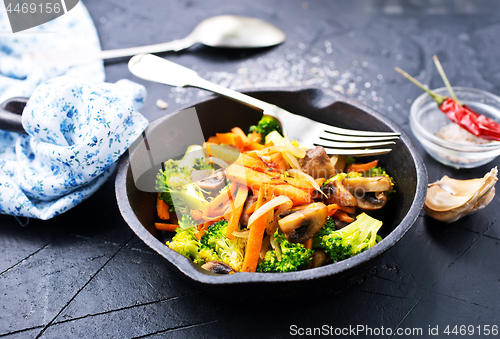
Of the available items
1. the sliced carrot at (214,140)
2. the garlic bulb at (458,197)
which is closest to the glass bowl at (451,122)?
the garlic bulb at (458,197)

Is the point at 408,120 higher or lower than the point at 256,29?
lower

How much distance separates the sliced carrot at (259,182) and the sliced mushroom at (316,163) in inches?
8.8

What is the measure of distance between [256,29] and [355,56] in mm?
1181

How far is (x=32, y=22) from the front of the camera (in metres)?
3.66

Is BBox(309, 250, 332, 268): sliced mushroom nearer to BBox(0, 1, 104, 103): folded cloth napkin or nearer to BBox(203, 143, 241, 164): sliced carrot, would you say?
BBox(203, 143, 241, 164): sliced carrot

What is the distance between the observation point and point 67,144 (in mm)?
2500

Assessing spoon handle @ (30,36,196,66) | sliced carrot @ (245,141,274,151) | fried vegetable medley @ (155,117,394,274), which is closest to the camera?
fried vegetable medley @ (155,117,394,274)

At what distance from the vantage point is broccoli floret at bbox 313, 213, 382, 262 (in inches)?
79.7

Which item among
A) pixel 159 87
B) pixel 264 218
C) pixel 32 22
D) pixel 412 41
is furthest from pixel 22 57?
pixel 412 41

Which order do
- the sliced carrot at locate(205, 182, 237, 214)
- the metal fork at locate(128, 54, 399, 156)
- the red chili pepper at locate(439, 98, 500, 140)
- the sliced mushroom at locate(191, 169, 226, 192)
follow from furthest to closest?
the red chili pepper at locate(439, 98, 500, 140), the metal fork at locate(128, 54, 399, 156), the sliced mushroom at locate(191, 169, 226, 192), the sliced carrot at locate(205, 182, 237, 214)

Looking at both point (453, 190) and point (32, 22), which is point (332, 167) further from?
point (32, 22)

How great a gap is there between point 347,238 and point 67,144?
1.94 metres

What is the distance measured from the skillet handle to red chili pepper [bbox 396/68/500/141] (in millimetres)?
2925

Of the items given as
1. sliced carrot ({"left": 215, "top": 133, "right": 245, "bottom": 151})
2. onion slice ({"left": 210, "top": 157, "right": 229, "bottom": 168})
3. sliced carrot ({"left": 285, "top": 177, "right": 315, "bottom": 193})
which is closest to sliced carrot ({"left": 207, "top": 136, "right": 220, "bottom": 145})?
sliced carrot ({"left": 215, "top": 133, "right": 245, "bottom": 151})
